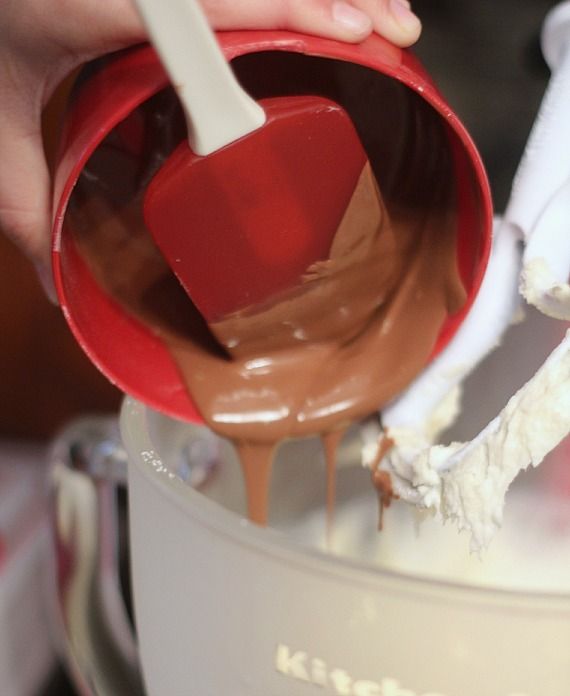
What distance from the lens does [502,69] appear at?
2.35 feet

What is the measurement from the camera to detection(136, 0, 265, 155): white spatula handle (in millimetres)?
374

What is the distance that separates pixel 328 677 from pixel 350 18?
28cm

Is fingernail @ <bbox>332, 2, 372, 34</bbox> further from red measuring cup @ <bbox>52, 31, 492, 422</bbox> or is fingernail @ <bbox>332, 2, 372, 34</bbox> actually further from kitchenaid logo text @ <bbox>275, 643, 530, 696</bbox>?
kitchenaid logo text @ <bbox>275, 643, 530, 696</bbox>

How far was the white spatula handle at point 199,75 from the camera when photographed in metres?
0.37

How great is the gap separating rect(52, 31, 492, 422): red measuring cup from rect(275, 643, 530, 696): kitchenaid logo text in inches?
6.2

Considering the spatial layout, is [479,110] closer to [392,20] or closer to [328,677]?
[392,20]

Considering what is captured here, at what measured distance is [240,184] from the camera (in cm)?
46

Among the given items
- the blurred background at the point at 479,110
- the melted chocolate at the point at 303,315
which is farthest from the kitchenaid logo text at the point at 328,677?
the blurred background at the point at 479,110

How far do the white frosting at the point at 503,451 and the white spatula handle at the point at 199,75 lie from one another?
0.17 meters

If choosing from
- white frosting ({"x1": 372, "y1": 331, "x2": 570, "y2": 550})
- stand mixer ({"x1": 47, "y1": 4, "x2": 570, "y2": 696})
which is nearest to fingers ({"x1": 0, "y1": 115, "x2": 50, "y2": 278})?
stand mixer ({"x1": 47, "y1": 4, "x2": 570, "y2": 696})

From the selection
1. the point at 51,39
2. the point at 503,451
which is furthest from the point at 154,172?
the point at 503,451

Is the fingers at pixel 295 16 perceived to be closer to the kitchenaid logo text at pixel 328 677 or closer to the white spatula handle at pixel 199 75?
the white spatula handle at pixel 199 75

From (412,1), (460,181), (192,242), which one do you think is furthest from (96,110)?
(412,1)

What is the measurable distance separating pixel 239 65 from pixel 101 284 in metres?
0.14
